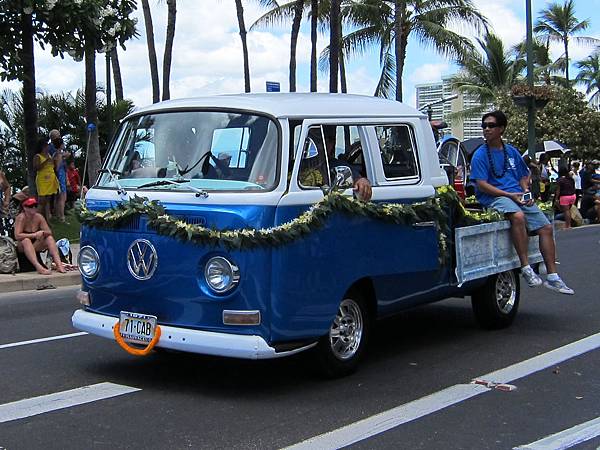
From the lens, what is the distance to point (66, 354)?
7.59 metres

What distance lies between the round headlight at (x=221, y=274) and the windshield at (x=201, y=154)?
1.84 feet

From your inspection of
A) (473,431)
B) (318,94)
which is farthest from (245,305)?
(318,94)

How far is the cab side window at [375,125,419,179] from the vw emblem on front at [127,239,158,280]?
211 cm

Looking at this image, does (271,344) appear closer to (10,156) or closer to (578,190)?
(10,156)

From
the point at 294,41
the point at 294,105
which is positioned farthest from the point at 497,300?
the point at 294,41

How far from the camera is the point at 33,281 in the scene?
12.0 metres

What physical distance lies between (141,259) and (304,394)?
1.52 m

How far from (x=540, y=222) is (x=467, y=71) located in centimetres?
4230

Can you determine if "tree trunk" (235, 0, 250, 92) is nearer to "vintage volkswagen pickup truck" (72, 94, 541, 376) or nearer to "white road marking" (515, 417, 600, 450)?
"vintage volkswagen pickup truck" (72, 94, 541, 376)

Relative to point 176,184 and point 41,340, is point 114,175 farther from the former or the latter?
point 41,340

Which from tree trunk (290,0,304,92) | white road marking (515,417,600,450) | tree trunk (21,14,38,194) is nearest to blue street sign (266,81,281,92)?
tree trunk (21,14,38,194)

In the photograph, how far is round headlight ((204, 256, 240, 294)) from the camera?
5.84 m

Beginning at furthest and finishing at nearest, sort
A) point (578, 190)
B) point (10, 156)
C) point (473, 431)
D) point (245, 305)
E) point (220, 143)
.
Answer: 1. point (578, 190)
2. point (10, 156)
3. point (220, 143)
4. point (245, 305)
5. point (473, 431)

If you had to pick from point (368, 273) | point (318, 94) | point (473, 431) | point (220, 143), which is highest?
point (318, 94)
